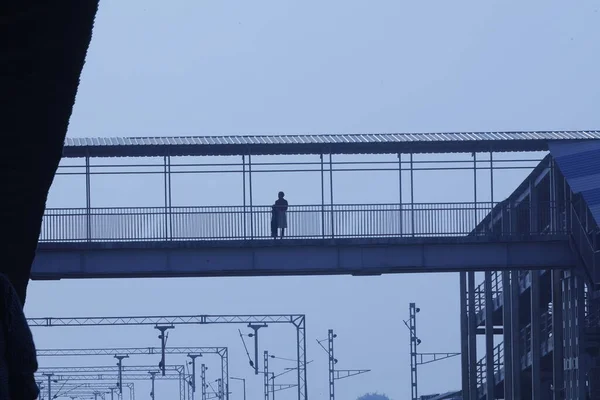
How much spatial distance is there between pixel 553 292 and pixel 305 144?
8.28m

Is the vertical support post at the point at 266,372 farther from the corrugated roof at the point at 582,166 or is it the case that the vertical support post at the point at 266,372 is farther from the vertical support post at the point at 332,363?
the corrugated roof at the point at 582,166

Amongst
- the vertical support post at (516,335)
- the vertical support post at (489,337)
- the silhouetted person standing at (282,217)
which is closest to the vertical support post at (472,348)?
the vertical support post at (489,337)

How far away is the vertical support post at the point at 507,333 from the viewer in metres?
41.8

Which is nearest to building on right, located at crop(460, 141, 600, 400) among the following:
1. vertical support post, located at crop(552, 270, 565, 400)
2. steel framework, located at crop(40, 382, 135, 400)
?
vertical support post, located at crop(552, 270, 565, 400)

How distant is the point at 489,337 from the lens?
4531cm

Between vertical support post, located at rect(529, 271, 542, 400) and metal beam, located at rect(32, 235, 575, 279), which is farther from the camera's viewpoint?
vertical support post, located at rect(529, 271, 542, 400)

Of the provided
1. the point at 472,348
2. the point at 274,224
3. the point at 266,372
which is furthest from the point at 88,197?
the point at 266,372

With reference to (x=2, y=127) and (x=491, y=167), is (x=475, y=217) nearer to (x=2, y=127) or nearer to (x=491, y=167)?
(x=491, y=167)

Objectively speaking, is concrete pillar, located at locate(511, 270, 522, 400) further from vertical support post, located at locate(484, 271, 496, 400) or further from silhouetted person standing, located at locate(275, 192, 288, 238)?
silhouetted person standing, located at locate(275, 192, 288, 238)

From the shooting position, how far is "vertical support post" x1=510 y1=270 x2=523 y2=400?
40.3 metres

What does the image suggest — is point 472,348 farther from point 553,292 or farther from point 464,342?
point 553,292

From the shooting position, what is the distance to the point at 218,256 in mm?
33812

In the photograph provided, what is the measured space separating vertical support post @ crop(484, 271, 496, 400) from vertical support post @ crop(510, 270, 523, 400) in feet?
12.6

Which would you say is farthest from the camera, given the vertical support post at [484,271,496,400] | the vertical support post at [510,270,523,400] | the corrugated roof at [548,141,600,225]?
the vertical support post at [484,271,496,400]
